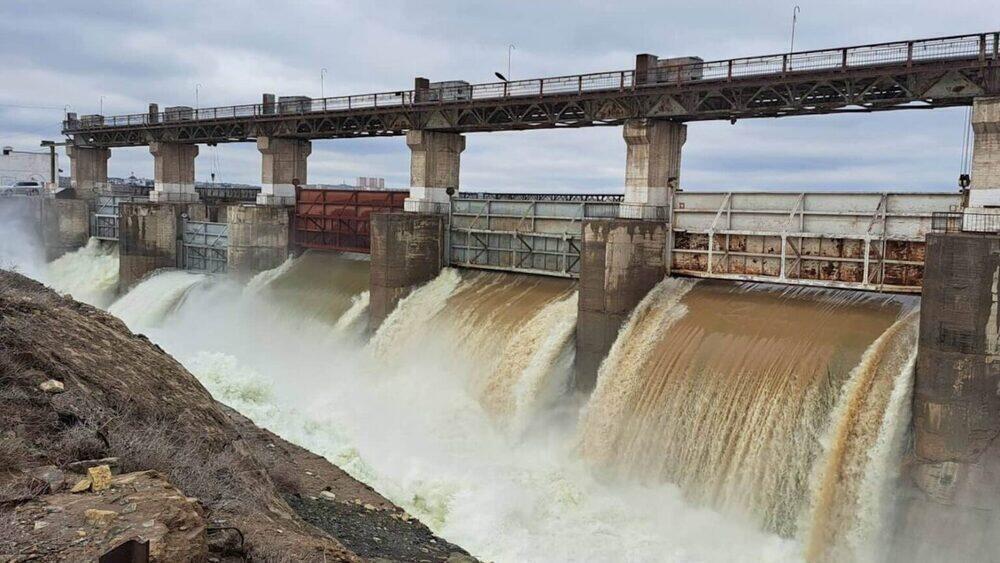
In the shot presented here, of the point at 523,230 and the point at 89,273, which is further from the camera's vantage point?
the point at 89,273

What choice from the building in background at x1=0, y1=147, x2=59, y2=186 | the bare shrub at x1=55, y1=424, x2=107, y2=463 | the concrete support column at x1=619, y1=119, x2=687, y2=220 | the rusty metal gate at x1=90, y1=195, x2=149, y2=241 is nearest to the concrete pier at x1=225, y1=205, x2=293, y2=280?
the rusty metal gate at x1=90, y1=195, x2=149, y2=241

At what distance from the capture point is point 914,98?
1919cm

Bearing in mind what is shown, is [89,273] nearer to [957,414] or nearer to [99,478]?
[99,478]

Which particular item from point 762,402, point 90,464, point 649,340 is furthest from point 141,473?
point 649,340

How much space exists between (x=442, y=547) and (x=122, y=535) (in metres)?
6.24

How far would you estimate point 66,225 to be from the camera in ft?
157

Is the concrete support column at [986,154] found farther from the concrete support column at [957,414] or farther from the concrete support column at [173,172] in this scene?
the concrete support column at [173,172]

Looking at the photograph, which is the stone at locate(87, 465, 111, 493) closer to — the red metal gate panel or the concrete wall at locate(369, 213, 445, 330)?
the concrete wall at locate(369, 213, 445, 330)

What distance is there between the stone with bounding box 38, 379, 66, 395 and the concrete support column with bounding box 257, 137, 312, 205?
97.9 feet

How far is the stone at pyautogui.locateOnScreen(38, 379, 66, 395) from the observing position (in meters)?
8.90

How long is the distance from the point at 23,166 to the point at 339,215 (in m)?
63.2

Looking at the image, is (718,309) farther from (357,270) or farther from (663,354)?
(357,270)

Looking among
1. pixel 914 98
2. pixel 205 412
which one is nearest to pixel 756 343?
pixel 914 98

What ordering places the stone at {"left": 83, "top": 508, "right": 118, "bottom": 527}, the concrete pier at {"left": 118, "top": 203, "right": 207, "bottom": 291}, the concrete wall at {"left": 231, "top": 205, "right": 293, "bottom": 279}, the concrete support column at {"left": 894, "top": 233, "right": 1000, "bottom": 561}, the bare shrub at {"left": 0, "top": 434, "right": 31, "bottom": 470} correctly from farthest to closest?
the concrete pier at {"left": 118, "top": 203, "right": 207, "bottom": 291} → the concrete wall at {"left": 231, "top": 205, "right": 293, "bottom": 279} → the concrete support column at {"left": 894, "top": 233, "right": 1000, "bottom": 561} → the bare shrub at {"left": 0, "top": 434, "right": 31, "bottom": 470} → the stone at {"left": 83, "top": 508, "right": 118, "bottom": 527}
